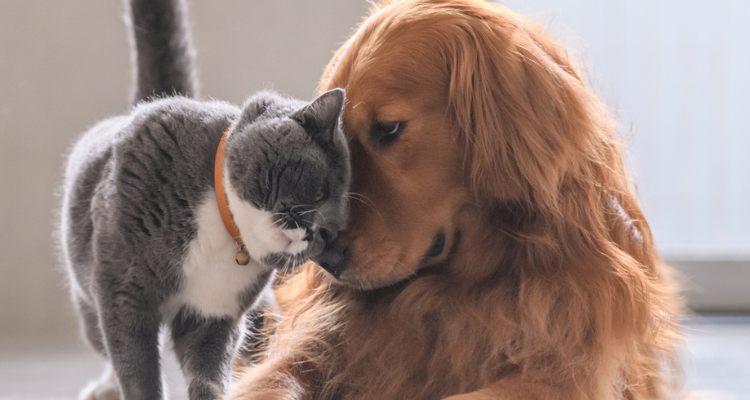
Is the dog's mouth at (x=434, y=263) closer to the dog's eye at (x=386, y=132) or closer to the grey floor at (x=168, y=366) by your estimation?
the dog's eye at (x=386, y=132)

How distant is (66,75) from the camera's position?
1956mm

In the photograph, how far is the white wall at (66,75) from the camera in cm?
194

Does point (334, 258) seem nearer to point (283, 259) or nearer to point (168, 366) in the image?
point (283, 259)

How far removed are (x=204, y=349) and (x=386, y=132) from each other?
0.46 m

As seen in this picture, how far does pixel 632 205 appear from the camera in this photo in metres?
1.03

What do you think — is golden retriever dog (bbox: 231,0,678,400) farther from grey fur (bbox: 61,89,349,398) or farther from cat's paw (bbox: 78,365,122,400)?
cat's paw (bbox: 78,365,122,400)

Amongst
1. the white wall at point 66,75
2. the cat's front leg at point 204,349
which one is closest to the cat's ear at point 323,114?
the cat's front leg at point 204,349

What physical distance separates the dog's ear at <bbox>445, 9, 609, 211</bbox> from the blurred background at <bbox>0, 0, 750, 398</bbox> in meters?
1.02

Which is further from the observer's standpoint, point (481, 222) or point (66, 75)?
point (66, 75)

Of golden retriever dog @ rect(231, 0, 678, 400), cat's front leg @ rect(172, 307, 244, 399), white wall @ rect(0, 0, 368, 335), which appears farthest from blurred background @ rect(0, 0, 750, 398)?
golden retriever dog @ rect(231, 0, 678, 400)

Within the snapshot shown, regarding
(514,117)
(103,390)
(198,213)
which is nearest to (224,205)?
(198,213)

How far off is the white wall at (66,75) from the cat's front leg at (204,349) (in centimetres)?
105

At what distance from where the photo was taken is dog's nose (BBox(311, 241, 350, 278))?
928 millimetres

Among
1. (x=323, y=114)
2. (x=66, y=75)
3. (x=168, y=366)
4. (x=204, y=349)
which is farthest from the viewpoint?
(x=66, y=75)
